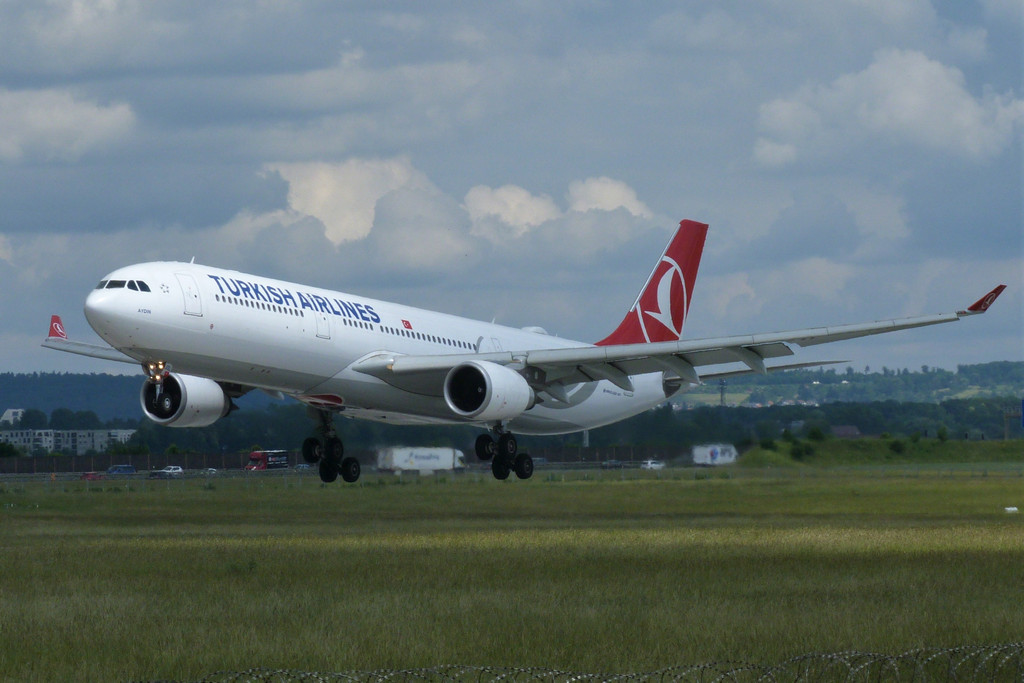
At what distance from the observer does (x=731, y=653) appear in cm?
2212

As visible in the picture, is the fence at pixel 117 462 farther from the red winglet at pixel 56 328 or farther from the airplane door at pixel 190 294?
the airplane door at pixel 190 294

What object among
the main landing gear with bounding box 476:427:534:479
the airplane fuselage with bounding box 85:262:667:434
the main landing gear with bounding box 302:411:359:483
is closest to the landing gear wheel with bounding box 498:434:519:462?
the main landing gear with bounding box 476:427:534:479

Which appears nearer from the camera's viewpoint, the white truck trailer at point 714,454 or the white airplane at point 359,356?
the white airplane at point 359,356

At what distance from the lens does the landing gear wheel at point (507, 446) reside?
4519cm

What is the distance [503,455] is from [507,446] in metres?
0.34

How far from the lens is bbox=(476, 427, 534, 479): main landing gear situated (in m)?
45.2

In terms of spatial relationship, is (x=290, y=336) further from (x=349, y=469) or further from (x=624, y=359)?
(x=349, y=469)

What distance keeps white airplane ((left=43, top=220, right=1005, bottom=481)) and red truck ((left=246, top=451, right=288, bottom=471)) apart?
89.6 ft

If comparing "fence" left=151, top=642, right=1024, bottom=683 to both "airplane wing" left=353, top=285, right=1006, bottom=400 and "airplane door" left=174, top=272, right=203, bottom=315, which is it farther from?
"airplane wing" left=353, top=285, right=1006, bottom=400

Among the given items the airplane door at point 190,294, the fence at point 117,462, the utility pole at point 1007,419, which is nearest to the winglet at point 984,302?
the airplane door at point 190,294

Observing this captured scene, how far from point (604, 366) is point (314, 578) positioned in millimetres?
15031

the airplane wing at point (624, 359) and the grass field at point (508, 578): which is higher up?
the airplane wing at point (624, 359)

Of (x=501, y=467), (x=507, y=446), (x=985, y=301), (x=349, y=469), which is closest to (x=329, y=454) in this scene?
(x=349, y=469)

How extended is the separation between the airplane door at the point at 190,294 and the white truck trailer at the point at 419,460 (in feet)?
60.0
